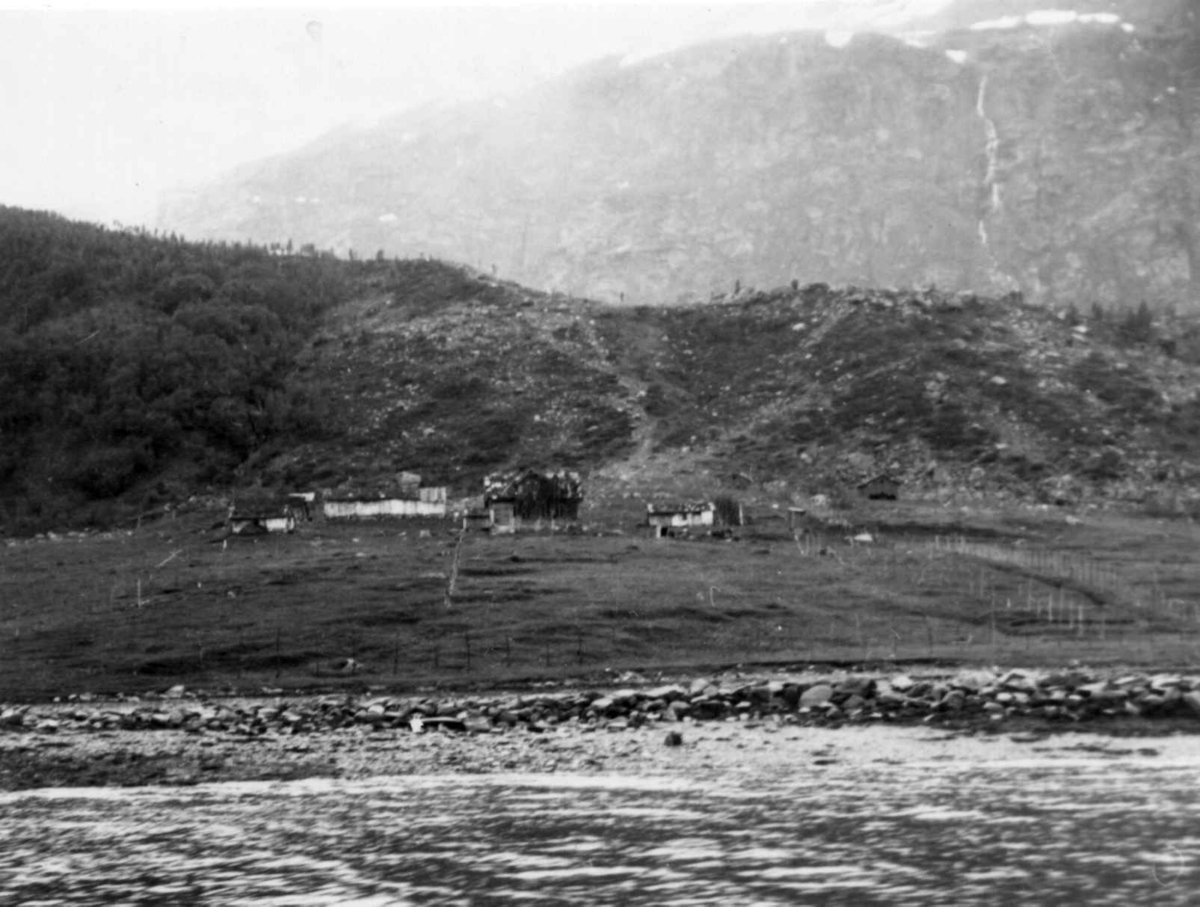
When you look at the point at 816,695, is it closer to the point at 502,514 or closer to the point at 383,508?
the point at 502,514

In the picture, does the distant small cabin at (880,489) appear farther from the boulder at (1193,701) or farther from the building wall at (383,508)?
the boulder at (1193,701)

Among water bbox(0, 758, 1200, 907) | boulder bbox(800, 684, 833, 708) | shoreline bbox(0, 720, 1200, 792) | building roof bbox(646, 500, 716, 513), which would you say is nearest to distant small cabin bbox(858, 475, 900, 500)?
building roof bbox(646, 500, 716, 513)

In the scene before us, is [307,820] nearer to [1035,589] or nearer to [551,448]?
[1035,589]

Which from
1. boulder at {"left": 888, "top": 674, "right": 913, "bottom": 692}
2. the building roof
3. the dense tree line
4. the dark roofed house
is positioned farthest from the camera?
the dense tree line

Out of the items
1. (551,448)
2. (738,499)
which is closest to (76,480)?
(551,448)

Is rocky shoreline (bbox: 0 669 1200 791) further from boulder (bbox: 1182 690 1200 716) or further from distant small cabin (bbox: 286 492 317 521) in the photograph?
distant small cabin (bbox: 286 492 317 521)

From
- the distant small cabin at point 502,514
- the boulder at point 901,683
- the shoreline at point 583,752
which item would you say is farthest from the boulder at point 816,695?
the distant small cabin at point 502,514
